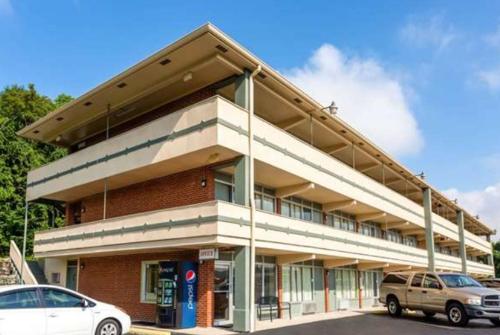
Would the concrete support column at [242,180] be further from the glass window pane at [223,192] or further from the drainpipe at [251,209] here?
the glass window pane at [223,192]

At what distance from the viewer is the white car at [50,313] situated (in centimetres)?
1014

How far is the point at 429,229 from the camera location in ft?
117

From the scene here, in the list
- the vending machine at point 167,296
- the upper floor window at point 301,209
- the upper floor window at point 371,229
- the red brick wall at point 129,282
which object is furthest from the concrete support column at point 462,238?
the vending machine at point 167,296

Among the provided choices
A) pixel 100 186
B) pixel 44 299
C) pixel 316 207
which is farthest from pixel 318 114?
pixel 44 299

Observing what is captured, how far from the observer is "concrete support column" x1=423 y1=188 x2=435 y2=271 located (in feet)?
116

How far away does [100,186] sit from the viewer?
71.7 feet

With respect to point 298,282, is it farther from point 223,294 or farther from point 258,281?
point 223,294

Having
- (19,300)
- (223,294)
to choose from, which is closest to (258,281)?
(223,294)

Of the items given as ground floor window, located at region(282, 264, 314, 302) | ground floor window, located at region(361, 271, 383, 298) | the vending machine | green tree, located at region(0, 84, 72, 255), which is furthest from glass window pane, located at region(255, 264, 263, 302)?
green tree, located at region(0, 84, 72, 255)

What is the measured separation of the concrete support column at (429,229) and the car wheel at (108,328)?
28.7m

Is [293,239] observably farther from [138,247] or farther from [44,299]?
[44,299]

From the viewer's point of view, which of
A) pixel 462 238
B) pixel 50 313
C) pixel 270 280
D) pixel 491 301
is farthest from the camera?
pixel 462 238

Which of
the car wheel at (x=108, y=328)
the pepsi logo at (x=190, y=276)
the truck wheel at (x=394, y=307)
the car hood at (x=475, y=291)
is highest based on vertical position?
the pepsi logo at (x=190, y=276)

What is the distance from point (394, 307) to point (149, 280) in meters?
10.3
